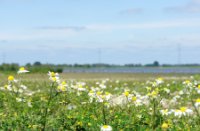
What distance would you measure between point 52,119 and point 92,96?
873 millimetres

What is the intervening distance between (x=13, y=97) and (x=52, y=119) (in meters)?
1.73

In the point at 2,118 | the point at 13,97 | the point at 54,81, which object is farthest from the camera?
the point at 13,97

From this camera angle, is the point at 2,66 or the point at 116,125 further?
the point at 2,66

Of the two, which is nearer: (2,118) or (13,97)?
(2,118)

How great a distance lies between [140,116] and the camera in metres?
7.18

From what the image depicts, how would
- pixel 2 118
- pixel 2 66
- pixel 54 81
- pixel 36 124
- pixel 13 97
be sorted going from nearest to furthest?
pixel 54 81 < pixel 36 124 < pixel 2 118 < pixel 13 97 < pixel 2 66

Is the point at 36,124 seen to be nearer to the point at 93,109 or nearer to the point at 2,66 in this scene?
the point at 93,109

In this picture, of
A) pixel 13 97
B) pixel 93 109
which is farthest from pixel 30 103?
pixel 93 109

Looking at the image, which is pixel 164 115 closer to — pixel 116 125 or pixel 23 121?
pixel 116 125

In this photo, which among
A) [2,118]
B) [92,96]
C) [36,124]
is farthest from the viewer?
[92,96]

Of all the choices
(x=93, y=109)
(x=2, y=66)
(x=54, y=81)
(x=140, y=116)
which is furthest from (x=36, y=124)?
(x=2, y=66)

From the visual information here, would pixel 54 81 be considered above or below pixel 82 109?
above

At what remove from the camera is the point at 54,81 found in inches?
237

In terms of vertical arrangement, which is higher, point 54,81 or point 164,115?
point 54,81
